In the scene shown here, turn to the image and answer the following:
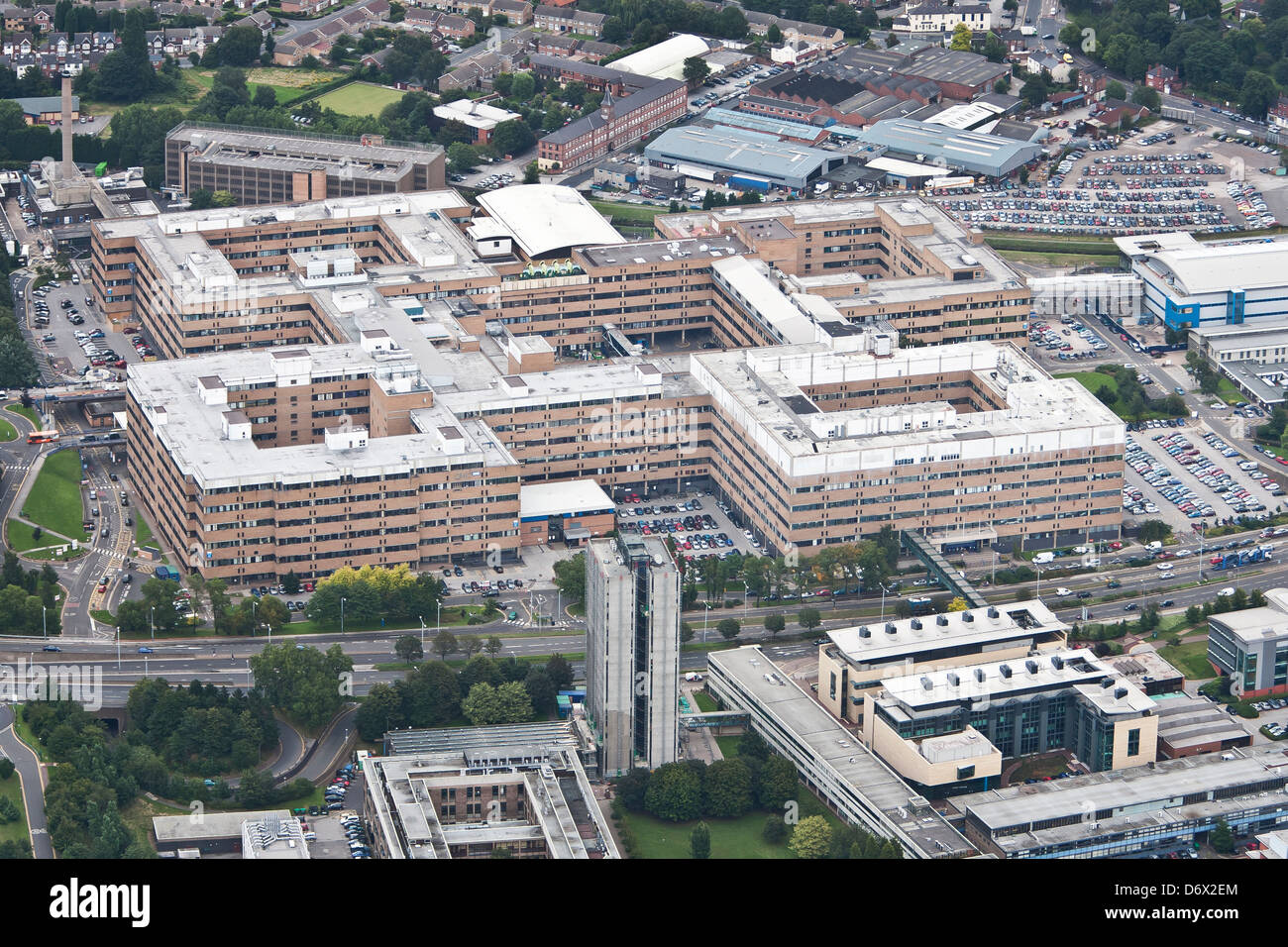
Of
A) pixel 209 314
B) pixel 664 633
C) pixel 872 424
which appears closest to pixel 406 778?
pixel 664 633

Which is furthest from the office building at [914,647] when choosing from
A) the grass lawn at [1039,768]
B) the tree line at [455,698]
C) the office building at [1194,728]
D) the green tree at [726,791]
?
the tree line at [455,698]

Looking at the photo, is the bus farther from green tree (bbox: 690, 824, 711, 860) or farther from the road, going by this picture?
the road

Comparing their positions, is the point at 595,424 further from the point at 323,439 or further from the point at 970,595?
the point at 970,595

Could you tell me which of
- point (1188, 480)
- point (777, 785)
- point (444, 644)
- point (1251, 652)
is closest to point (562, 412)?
point (444, 644)

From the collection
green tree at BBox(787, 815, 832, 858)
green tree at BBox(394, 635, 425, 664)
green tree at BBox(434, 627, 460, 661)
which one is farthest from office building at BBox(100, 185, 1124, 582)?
green tree at BBox(787, 815, 832, 858)

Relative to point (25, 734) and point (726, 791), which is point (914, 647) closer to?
point (726, 791)

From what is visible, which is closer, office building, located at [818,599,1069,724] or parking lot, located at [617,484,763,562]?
office building, located at [818,599,1069,724]
